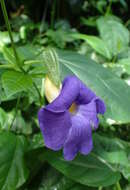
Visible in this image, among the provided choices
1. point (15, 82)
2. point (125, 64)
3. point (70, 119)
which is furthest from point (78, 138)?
point (125, 64)

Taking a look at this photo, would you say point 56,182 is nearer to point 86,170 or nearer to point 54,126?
point 86,170

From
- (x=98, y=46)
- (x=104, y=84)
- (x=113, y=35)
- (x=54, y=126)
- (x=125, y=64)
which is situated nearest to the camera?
(x=54, y=126)

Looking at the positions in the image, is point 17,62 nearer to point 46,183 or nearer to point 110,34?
point 46,183

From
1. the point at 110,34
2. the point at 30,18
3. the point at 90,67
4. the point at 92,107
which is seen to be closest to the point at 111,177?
the point at 92,107

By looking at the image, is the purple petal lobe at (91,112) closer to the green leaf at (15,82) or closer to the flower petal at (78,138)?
the flower petal at (78,138)

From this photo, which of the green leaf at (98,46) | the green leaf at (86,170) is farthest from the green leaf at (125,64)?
the green leaf at (86,170)

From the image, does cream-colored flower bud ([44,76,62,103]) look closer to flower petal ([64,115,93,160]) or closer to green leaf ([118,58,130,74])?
flower petal ([64,115,93,160])
